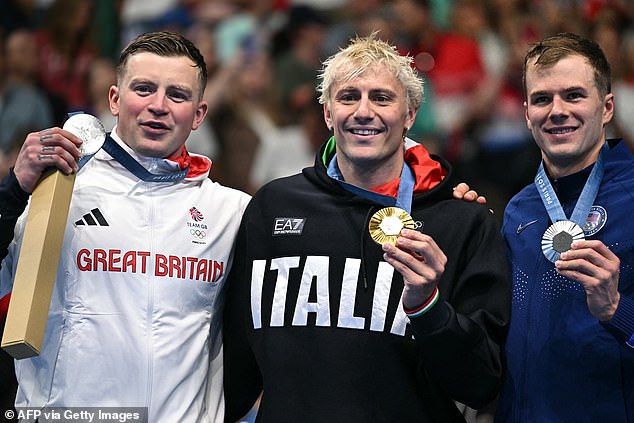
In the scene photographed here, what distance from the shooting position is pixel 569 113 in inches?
170

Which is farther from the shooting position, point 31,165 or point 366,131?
point 366,131

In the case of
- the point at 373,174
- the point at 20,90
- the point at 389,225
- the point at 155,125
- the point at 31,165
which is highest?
the point at 20,90

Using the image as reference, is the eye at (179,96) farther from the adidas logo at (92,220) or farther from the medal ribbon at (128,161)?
the adidas logo at (92,220)

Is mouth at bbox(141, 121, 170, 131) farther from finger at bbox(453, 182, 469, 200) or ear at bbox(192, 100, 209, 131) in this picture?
finger at bbox(453, 182, 469, 200)

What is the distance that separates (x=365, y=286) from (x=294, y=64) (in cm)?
542

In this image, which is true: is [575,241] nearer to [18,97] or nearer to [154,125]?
[154,125]

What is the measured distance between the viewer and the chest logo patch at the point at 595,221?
4.20 metres

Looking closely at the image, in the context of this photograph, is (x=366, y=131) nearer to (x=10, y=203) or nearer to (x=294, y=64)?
(x=10, y=203)

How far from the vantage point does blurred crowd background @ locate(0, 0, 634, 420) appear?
9.05 metres

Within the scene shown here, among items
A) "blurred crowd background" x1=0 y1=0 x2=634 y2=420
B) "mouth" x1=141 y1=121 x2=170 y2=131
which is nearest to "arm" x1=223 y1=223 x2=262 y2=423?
"mouth" x1=141 y1=121 x2=170 y2=131

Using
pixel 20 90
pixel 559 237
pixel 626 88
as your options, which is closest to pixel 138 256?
pixel 559 237

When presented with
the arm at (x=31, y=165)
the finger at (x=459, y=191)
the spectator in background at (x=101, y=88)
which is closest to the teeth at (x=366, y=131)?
the finger at (x=459, y=191)

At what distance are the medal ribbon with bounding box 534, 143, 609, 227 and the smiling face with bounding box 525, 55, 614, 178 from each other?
87mm

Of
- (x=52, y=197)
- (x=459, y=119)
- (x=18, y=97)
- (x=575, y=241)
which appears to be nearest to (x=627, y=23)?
(x=459, y=119)
